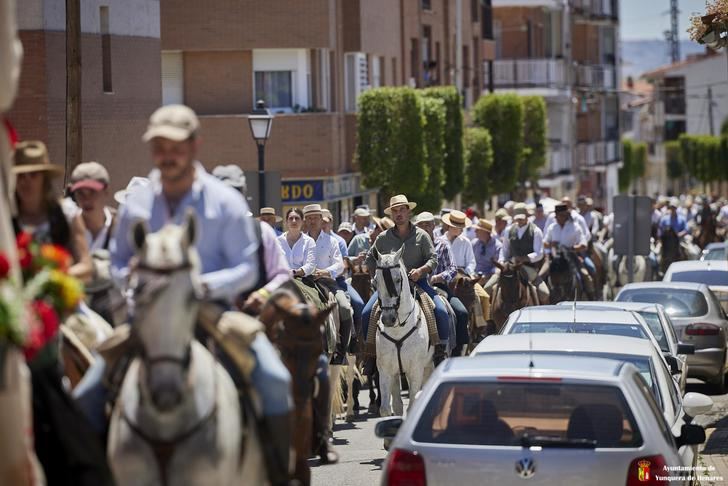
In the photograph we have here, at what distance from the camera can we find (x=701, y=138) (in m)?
119

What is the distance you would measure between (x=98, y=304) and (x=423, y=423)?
8.15 feet

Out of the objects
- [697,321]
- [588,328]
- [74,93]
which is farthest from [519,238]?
[588,328]

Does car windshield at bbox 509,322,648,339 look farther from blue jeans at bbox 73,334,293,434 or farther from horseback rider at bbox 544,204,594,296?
horseback rider at bbox 544,204,594,296

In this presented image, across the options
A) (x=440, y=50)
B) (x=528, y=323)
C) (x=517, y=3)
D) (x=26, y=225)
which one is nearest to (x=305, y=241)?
(x=528, y=323)

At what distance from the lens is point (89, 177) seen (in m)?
11.4

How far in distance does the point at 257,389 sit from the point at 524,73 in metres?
68.4

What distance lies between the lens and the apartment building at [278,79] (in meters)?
39.4

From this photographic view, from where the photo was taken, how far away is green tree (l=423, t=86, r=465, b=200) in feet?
154

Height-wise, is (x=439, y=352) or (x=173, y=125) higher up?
(x=173, y=125)

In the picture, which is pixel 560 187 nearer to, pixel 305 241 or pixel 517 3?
pixel 517 3

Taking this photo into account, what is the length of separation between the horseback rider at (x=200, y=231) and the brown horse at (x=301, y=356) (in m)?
1.64

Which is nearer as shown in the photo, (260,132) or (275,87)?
(260,132)

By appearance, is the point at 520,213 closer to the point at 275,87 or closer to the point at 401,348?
the point at 401,348

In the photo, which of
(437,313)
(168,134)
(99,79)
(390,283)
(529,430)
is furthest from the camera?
(99,79)
